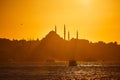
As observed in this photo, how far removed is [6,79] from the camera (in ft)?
441

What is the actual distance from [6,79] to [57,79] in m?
14.2

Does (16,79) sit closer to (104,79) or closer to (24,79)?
(24,79)

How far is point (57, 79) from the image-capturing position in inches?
5399

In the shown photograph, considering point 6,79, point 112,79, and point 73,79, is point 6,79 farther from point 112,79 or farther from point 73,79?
point 112,79

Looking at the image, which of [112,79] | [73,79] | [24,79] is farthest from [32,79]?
[112,79]

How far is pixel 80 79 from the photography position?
138 meters

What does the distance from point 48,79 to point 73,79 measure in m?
8.22

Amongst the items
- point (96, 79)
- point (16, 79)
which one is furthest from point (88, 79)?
point (16, 79)

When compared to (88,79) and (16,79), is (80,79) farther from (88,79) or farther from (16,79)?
(16,79)

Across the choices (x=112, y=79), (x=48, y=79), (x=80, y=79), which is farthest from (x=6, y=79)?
(x=112, y=79)

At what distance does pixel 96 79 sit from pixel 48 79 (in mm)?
13496

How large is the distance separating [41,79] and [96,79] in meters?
15.4

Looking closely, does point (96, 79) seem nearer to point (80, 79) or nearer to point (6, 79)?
point (80, 79)

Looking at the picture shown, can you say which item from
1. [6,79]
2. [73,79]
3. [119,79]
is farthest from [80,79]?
[6,79]
